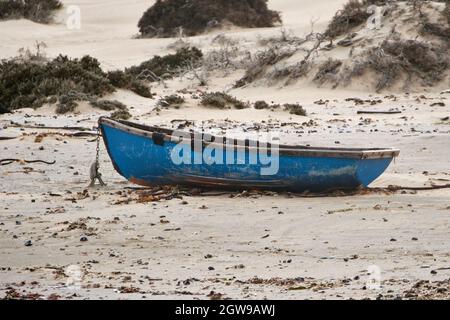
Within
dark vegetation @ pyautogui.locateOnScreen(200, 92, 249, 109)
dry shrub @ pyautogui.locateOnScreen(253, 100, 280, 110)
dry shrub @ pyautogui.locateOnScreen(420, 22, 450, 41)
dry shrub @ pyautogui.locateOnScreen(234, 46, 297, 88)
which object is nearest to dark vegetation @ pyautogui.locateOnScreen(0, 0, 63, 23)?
dry shrub @ pyautogui.locateOnScreen(234, 46, 297, 88)

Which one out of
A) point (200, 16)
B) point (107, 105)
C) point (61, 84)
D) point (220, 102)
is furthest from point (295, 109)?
point (200, 16)

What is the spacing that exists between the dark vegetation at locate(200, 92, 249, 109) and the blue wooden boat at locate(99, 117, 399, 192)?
6.93 metres

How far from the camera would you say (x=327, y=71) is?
64.7ft

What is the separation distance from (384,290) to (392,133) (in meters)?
8.61

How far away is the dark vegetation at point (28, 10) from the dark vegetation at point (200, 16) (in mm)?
4292

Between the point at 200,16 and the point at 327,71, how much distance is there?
33.6 ft

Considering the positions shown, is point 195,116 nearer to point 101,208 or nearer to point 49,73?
point 49,73

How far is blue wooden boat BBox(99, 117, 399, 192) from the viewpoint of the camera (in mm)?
9898

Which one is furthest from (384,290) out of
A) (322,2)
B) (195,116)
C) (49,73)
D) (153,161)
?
(322,2)

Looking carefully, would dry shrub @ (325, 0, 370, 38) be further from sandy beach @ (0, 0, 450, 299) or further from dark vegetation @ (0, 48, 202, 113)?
sandy beach @ (0, 0, 450, 299)

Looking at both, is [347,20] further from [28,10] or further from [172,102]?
[28,10]
